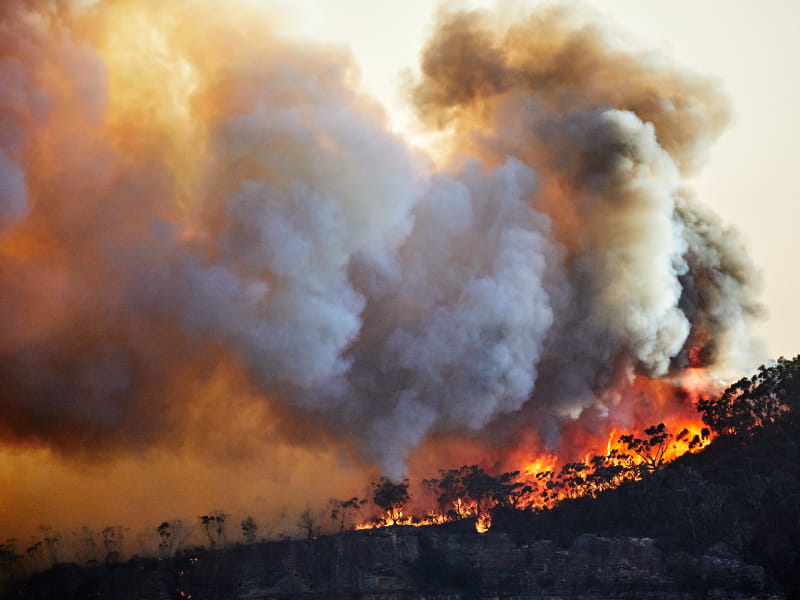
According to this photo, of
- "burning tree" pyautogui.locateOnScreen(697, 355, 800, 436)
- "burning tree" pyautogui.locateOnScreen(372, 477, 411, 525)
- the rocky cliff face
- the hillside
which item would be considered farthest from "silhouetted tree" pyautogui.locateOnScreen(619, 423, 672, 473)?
"burning tree" pyautogui.locateOnScreen(372, 477, 411, 525)

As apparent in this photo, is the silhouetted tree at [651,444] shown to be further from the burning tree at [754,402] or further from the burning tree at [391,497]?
the burning tree at [391,497]

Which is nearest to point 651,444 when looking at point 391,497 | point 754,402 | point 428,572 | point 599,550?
point 754,402

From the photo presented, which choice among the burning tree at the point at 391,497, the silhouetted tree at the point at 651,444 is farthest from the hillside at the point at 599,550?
the burning tree at the point at 391,497

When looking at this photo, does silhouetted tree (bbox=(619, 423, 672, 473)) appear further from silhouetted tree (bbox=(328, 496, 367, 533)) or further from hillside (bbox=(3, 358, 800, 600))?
silhouetted tree (bbox=(328, 496, 367, 533))

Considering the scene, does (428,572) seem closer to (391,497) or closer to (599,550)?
(391,497)

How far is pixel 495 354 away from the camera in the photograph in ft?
270

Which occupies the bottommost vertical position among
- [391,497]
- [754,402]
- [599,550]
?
[599,550]

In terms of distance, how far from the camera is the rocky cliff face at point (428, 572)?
78250 millimetres

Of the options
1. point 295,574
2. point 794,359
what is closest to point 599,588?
point 295,574

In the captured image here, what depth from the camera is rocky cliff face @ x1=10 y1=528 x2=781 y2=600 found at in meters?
78.2

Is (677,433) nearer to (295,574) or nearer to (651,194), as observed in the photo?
(651,194)

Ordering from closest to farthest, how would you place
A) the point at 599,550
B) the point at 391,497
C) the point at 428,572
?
the point at 599,550 → the point at 428,572 → the point at 391,497

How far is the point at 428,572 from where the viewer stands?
84.9 meters

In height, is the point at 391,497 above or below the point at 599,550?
above
